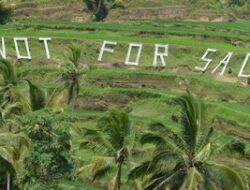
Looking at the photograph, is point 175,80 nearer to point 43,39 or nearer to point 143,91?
point 143,91

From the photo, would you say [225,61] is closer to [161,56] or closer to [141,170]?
[161,56]

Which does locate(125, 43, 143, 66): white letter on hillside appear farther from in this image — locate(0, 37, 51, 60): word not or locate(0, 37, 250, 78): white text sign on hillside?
locate(0, 37, 51, 60): word not

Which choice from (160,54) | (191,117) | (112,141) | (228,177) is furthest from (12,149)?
(160,54)

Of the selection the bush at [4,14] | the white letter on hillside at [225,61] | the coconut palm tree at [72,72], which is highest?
the coconut palm tree at [72,72]

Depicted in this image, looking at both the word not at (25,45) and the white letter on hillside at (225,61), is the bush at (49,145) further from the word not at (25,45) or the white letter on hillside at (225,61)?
the word not at (25,45)

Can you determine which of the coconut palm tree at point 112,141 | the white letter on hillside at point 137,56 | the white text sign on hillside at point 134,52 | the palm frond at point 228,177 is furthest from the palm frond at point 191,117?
the white letter on hillside at point 137,56

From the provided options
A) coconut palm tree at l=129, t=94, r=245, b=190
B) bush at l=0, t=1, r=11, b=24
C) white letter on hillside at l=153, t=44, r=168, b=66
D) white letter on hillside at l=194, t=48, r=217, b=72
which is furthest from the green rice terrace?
white letter on hillside at l=153, t=44, r=168, b=66

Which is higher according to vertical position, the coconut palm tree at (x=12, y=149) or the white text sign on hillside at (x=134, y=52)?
the coconut palm tree at (x=12, y=149)
